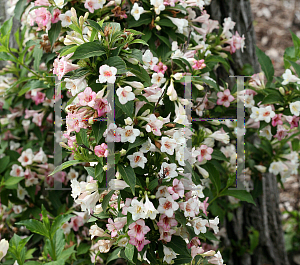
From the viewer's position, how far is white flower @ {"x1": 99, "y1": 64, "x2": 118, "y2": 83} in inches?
52.0

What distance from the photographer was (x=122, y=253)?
157 centimetres

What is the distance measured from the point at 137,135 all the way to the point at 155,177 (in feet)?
0.77

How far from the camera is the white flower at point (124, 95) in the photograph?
1375mm

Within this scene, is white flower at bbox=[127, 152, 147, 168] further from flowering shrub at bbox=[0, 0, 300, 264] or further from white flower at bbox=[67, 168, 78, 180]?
white flower at bbox=[67, 168, 78, 180]

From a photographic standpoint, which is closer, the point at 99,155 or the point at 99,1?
the point at 99,155

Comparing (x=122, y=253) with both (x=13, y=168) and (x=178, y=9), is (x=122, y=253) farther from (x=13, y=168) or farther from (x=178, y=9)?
(x=178, y=9)

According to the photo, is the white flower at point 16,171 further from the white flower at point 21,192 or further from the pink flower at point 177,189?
the pink flower at point 177,189

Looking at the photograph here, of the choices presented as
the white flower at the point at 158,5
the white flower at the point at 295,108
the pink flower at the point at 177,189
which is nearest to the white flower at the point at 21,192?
the pink flower at the point at 177,189

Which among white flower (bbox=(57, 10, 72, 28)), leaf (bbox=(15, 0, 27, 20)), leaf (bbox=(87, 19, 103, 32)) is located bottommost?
leaf (bbox=(87, 19, 103, 32))

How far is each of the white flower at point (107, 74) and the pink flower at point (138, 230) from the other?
0.59 metres

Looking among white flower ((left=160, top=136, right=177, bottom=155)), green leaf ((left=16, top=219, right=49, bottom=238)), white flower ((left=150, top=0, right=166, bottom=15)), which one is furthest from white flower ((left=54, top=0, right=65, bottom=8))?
green leaf ((left=16, top=219, right=49, bottom=238))

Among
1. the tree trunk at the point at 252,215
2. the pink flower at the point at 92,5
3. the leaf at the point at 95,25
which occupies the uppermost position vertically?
the pink flower at the point at 92,5

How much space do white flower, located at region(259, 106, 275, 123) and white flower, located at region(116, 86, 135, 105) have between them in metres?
1.11

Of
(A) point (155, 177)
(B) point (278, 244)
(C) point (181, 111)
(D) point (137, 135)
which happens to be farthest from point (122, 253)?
(B) point (278, 244)
